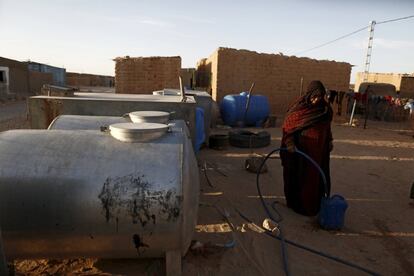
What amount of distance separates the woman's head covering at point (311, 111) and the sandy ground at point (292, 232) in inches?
48.8

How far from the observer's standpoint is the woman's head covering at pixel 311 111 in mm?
4207

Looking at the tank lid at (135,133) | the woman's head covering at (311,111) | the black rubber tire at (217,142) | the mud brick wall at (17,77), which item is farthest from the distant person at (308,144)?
the mud brick wall at (17,77)

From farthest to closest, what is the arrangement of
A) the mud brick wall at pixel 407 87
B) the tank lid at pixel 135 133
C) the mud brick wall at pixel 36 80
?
the mud brick wall at pixel 36 80, the mud brick wall at pixel 407 87, the tank lid at pixel 135 133

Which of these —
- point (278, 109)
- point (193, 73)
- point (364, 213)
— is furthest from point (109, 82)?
point (364, 213)

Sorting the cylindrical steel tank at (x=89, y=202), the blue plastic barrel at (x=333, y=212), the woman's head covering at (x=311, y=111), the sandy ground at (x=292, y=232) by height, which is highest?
the woman's head covering at (x=311, y=111)

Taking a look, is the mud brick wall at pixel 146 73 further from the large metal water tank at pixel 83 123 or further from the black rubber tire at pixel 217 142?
the large metal water tank at pixel 83 123

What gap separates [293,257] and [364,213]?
5.89ft

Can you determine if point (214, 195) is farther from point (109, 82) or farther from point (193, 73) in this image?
point (109, 82)

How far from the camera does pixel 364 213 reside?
4.54m

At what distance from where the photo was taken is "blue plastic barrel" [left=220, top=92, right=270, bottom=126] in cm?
1132

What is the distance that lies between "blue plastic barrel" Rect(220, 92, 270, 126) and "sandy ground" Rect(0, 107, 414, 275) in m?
4.37

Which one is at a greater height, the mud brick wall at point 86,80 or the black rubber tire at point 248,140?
the mud brick wall at point 86,80

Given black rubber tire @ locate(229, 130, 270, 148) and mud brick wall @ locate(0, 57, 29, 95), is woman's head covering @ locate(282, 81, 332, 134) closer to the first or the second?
black rubber tire @ locate(229, 130, 270, 148)

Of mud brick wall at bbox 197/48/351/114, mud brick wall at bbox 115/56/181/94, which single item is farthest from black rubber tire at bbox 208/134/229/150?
mud brick wall at bbox 197/48/351/114
